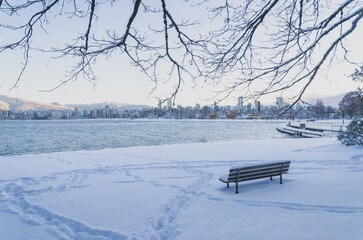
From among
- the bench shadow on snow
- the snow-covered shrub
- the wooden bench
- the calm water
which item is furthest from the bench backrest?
the calm water

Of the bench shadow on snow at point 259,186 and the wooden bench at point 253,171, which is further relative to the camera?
the bench shadow on snow at point 259,186

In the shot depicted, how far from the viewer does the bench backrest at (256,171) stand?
20.1 ft

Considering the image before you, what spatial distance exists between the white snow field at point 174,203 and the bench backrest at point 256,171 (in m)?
0.33


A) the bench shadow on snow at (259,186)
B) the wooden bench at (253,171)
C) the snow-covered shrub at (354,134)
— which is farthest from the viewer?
the snow-covered shrub at (354,134)

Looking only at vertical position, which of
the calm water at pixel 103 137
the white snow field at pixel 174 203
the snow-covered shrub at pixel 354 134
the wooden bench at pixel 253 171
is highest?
the snow-covered shrub at pixel 354 134

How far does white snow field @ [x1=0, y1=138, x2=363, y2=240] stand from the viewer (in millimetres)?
4078

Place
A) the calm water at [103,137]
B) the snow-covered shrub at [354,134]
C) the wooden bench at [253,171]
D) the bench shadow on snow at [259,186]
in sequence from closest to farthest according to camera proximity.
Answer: the wooden bench at [253,171]
the bench shadow on snow at [259,186]
the snow-covered shrub at [354,134]
the calm water at [103,137]

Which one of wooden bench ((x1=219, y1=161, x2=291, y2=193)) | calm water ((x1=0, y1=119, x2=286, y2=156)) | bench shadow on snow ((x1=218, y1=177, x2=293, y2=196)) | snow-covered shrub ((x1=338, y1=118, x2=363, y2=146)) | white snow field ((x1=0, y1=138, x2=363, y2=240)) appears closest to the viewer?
white snow field ((x1=0, y1=138, x2=363, y2=240))

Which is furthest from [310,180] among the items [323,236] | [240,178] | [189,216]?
[189,216]

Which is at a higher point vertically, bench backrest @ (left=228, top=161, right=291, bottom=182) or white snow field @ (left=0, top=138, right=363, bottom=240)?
bench backrest @ (left=228, top=161, right=291, bottom=182)

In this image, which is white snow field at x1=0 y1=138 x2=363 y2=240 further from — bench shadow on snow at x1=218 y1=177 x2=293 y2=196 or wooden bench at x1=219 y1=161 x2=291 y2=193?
wooden bench at x1=219 y1=161 x2=291 y2=193

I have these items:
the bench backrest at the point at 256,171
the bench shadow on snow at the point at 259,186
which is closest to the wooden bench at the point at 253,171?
the bench backrest at the point at 256,171

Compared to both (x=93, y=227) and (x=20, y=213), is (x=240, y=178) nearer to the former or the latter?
(x=93, y=227)

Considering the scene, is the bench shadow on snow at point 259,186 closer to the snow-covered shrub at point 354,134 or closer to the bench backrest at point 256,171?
the bench backrest at point 256,171
